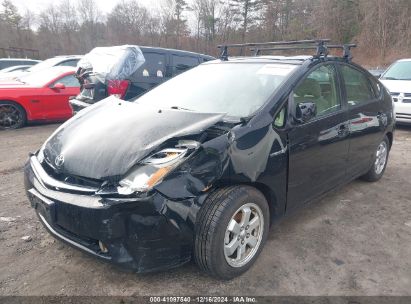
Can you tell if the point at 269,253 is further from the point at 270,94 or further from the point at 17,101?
the point at 17,101

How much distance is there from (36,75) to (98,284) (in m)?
7.57

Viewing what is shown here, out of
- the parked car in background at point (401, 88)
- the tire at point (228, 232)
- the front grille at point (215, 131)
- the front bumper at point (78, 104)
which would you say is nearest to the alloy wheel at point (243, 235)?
the tire at point (228, 232)

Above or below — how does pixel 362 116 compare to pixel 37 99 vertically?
above

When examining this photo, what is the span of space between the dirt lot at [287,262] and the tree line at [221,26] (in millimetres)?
29845

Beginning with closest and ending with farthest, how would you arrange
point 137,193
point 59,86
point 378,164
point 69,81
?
1. point 137,193
2. point 378,164
3. point 59,86
4. point 69,81

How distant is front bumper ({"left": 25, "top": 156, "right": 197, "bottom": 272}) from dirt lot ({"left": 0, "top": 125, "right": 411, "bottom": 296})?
313 mm

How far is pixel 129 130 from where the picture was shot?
2.51 metres

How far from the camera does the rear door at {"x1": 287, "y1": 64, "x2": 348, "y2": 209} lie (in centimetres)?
281

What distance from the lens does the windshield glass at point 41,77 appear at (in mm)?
7904

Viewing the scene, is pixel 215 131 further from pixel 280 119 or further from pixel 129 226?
pixel 129 226

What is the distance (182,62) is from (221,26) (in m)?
39.1

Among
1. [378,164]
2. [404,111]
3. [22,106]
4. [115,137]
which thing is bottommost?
[378,164]

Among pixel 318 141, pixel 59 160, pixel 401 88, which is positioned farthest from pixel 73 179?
pixel 401 88

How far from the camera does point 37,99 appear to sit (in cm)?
764
